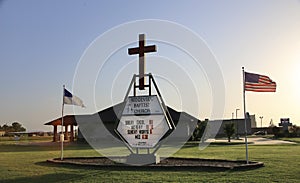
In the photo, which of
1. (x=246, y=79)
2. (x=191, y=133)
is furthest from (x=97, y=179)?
(x=191, y=133)

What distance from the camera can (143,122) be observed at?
1361cm

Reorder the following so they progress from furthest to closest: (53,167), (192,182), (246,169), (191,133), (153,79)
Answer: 1. (191,133)
2. (153,79)
3. (53,167)
4. (246,169)
5. (192,182)

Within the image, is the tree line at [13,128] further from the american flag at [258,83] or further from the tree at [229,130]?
the american flag at [258,83]

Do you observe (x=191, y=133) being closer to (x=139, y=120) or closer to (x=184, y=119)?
(x=184, y=119)

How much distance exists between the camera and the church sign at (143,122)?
13.4m

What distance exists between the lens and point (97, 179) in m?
9.92

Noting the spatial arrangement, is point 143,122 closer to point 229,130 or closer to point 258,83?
point 258,83

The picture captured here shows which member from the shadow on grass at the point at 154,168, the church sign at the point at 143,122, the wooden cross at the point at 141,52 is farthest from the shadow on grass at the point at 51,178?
the wooden cross at the point at 141,52

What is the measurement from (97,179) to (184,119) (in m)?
31.5

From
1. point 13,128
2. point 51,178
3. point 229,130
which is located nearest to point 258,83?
point 51,178

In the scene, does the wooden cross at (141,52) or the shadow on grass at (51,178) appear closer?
the shadow on grass at (51,178)

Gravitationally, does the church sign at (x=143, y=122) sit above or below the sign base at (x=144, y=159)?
above

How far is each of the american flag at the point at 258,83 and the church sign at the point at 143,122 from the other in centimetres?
344

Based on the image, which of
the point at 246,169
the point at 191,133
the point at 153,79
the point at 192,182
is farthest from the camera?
the point at 191,133
